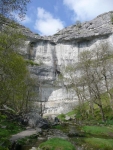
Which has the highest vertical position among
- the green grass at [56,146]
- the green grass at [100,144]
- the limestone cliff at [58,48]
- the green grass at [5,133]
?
the limestone cliff at [58,48]

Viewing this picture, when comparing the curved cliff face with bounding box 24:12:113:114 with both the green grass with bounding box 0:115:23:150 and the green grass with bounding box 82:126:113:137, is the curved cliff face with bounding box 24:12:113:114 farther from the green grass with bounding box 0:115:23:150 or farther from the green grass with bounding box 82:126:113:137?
the green grass with bounding box 0:115:23:150

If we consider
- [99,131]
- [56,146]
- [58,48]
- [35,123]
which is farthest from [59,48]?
[56,146]

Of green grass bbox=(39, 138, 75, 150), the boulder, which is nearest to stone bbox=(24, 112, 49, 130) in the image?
the boulder

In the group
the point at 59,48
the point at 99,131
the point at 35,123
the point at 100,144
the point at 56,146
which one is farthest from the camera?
the point at 59,48

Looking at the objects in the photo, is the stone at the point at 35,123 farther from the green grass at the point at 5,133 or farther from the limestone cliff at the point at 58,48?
the limestone cliff at the point at 58,48

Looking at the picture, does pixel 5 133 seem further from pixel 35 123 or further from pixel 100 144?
pixel 35 123

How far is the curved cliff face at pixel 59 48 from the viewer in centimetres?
→ 8450

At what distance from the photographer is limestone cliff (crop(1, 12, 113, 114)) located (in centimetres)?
8469

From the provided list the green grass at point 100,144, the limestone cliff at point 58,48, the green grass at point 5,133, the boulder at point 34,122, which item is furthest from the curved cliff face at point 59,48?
the green grass at point 100,144

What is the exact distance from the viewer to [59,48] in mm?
94438

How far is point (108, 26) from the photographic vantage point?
87.2 metres

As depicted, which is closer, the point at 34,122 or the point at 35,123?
the point at 35,123

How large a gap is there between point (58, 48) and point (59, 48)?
55cm

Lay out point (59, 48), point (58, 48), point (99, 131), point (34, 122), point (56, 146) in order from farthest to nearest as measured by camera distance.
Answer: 1. point (58, 48)
2. point (59, 48)
3. point (34, 122)
4. point (99, 131)
5. point (56, 146)
